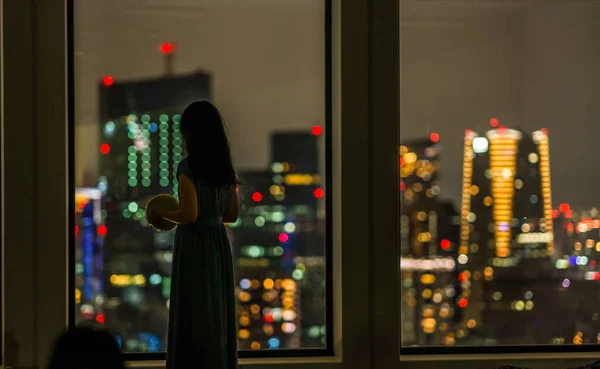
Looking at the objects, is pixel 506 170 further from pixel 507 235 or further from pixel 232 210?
pixel 232 210

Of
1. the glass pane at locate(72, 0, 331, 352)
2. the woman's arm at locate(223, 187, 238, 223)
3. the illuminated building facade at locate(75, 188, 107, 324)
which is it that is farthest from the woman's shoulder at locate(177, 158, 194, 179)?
the illuminated building facade at locate(75, 188, 107, 324)

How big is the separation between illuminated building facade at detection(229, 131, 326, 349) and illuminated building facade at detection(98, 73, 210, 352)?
36cm

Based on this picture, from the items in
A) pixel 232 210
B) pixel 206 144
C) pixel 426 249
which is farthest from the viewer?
pixel 426 249

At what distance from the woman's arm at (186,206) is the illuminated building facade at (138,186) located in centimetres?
72

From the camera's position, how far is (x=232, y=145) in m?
3.14

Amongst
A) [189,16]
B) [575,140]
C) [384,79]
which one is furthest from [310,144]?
[575,140]

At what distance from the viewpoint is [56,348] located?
155 centimetres

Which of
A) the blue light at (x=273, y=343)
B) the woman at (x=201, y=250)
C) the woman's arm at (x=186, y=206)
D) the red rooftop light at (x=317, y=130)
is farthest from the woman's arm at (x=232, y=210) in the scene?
the blue light at (x=273, y=343)

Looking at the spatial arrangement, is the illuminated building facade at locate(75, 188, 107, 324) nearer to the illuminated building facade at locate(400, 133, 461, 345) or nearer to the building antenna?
the building antenna

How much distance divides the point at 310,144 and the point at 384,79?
1.48 feet

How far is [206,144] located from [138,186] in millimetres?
864

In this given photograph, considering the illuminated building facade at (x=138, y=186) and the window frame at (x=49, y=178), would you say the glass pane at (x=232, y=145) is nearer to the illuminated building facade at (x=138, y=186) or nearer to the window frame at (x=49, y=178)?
the illuminated building facade at (x=138, y=186)

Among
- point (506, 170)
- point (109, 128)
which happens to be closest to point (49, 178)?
point (109, 128)

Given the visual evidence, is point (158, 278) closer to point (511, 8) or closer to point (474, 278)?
point (474, 278)
